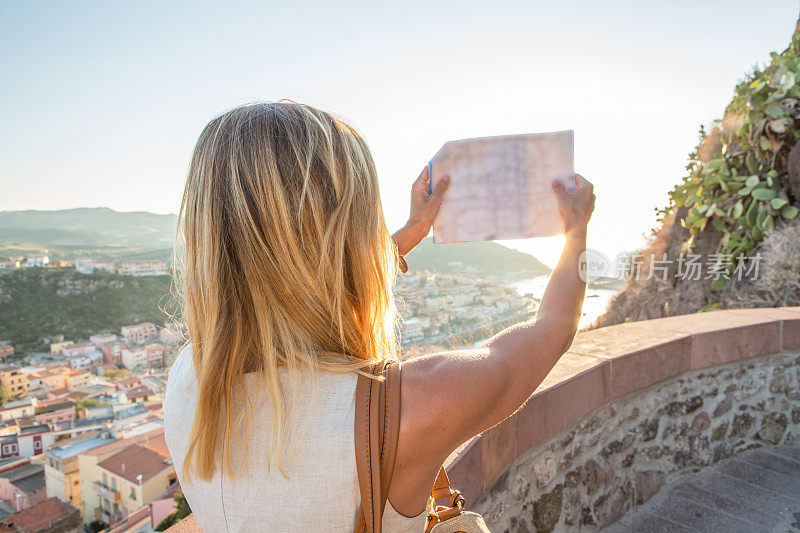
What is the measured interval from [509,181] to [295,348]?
616 mm

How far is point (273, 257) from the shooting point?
0.73 metres

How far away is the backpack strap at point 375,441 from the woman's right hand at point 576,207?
0.54m

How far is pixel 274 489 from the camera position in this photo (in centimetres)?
69

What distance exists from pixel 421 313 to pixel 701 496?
205 centimetres

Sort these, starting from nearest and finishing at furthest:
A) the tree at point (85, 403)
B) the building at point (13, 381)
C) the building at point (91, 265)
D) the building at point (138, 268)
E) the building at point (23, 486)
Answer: the building at point (23, 486), the building at point (13, 381), the building at point (138, 268), the tree at point (85, 403), the building at point (91, 265)

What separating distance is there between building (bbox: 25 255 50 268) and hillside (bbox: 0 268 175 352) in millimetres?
165

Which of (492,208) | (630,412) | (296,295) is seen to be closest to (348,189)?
(296,295)

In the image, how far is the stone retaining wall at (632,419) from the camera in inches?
71.3

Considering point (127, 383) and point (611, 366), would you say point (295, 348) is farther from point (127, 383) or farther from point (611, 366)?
point (127, 383)

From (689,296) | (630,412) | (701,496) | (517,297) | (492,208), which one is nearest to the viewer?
(492,208)

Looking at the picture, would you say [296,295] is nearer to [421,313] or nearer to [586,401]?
[586,401]

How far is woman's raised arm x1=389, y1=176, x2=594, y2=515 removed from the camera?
26.4 inches

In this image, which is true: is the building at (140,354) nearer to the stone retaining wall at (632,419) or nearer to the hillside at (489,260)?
the hillside at (489,260)

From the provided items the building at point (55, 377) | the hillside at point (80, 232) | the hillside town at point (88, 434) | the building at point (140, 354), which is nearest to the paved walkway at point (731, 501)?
the hillside town at point (88, 434)
